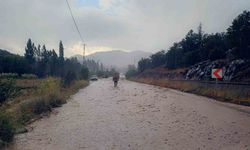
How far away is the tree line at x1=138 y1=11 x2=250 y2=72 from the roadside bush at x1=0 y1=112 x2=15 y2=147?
131 ft

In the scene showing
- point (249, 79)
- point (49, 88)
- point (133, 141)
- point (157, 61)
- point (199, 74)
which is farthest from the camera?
point (157, 61)

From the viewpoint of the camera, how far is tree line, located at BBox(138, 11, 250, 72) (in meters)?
45.9

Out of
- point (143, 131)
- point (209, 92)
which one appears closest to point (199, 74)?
point (209, 92)

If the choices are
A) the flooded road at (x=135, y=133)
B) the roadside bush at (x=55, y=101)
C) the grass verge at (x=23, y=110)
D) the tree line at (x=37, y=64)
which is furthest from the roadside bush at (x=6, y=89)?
the tree line at (x=37, y=64)

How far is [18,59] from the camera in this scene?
93688 mm

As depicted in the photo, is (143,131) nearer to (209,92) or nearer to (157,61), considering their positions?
(209,92)

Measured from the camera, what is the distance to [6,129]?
9594mm

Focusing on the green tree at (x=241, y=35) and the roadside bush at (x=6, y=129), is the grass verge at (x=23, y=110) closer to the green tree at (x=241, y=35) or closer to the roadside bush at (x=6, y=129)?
the roadside bush at (x=6, y=129)

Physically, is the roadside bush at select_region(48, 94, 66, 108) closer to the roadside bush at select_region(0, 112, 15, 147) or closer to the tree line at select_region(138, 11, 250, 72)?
the roadside bush at select_region(0, 112, 15, 147)

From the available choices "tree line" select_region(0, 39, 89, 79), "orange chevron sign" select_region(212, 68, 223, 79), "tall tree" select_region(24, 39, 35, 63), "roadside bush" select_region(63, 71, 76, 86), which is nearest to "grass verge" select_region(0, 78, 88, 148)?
"orange chevron sign" select_region(212, 68, 223, 79)

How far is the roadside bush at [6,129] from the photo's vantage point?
30.9ft

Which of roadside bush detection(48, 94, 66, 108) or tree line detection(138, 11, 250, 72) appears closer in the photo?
roadside bush detection(48, 94, 66, 108)

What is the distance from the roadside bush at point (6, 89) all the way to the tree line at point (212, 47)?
37.5 metres

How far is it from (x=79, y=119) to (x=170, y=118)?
13.5 ft
